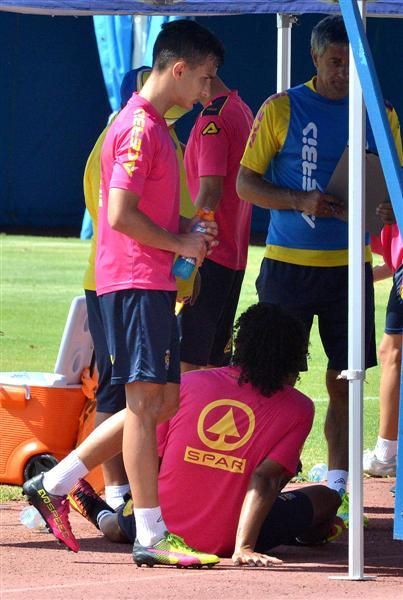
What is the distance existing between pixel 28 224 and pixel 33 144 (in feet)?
5.28

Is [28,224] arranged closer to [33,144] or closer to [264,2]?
[33,144]

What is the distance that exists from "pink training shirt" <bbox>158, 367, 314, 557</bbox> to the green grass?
173 cm

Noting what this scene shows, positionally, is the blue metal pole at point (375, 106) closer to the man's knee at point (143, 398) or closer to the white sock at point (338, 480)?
the man's knee at point (143, 398)

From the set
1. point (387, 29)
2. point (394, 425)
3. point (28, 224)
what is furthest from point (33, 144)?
point (394, 425)

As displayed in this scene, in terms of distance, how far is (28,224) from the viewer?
2664 cm

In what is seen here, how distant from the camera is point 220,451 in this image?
5672 millimetres

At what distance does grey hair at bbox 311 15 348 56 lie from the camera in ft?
21.3

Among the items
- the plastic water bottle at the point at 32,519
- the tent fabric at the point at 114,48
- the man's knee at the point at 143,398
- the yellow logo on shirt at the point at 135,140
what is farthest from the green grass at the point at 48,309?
the tent fabric at the point at 114,48

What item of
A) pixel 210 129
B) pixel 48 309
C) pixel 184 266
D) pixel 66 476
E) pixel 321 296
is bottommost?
pixel 48 309

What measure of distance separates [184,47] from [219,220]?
5.35 feet

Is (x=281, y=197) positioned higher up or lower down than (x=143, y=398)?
higher up

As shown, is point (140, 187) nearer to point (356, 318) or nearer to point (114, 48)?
point (356, 318)

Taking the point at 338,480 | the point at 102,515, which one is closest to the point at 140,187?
the point at 102,515

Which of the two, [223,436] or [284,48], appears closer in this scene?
[223,436]
